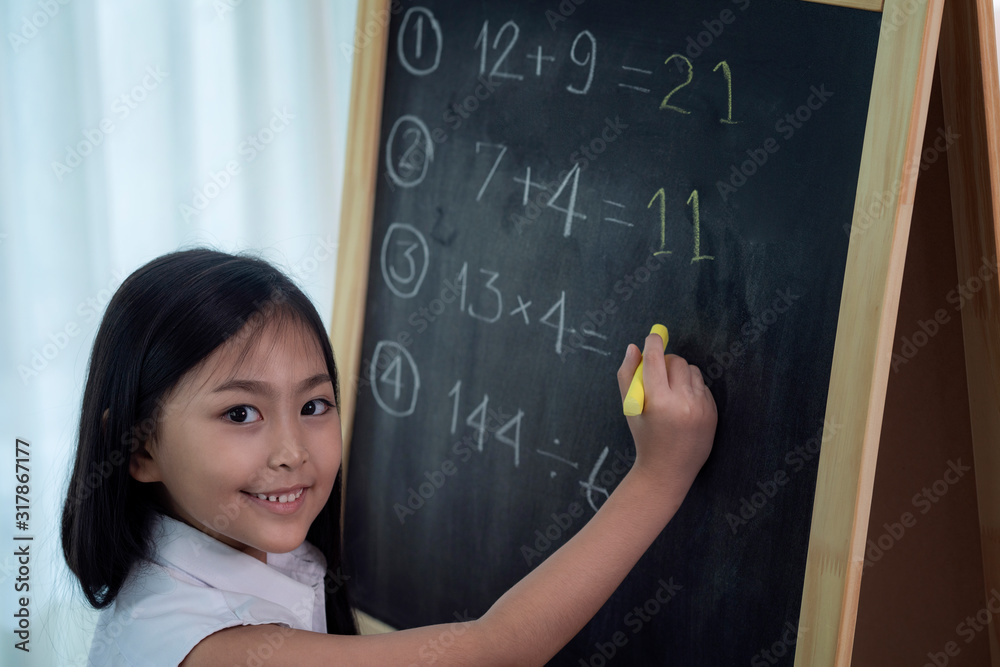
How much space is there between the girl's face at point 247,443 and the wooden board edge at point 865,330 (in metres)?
0.55

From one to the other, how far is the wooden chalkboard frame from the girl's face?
21.6 inches

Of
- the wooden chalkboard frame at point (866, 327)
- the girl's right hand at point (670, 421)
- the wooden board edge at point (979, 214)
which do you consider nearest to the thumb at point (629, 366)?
the girl's right hand at point (670, 421)

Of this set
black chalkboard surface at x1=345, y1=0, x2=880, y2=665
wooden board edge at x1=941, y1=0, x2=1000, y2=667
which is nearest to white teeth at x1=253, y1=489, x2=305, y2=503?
black chalkboard surface at x1=345, y1=0, x2=880, y2=665

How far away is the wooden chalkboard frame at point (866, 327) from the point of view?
71cm

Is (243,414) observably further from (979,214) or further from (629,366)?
(979,214)

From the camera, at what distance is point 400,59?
1.24 meters

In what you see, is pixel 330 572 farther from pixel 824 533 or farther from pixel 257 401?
pixel 824 533

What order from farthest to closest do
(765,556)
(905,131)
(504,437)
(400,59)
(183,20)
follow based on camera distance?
(183,20) < (400,59) < (504,437) < (765,556) < (905,131)

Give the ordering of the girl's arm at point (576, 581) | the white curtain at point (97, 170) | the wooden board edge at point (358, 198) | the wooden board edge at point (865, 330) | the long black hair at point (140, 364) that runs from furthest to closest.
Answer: the white curtain at point (97, 170), the wooden board edge at point (358, 198), the long black hair at point (140, 364), the girl's arm at point (576, 581), the wooden board edge at point (865, 330)

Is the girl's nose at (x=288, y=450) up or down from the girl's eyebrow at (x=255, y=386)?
down

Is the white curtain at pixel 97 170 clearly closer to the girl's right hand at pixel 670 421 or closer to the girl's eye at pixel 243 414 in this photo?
the girl's eye at pixel 243 414

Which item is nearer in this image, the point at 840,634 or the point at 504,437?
the point at 840,634

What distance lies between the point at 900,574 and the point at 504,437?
52cm

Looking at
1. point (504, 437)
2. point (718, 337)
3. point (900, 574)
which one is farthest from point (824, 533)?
point (504, 437)
